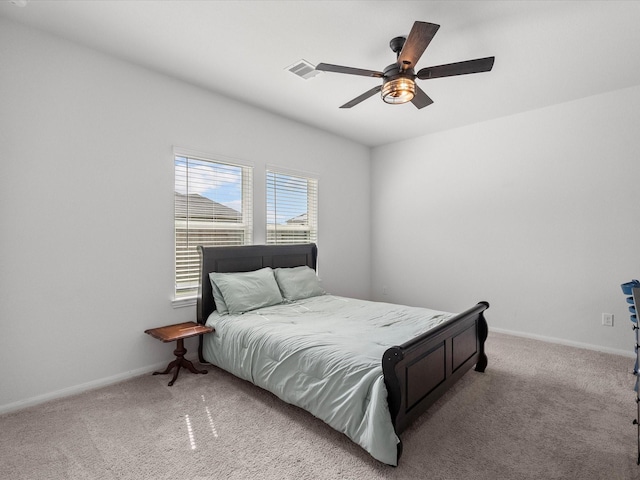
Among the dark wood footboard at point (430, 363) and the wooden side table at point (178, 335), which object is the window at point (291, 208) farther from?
the dark wood footboard at point (430, 363)

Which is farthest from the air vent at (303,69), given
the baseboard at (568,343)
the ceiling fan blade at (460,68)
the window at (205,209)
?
the baseboard at (568,343)

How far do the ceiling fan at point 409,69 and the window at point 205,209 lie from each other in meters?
1.78

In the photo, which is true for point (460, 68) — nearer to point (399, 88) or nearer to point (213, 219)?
point (399, 88)

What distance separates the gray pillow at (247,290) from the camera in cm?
317

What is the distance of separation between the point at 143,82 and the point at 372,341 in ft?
10.1

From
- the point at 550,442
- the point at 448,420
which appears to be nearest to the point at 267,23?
the point at 448,420

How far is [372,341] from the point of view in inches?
91.7

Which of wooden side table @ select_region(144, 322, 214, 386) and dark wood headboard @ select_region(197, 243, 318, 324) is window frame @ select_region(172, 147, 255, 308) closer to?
dark wood headboard @ select_region(197, 243, 318, 324)

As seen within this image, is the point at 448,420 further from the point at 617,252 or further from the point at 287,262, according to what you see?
the point at 617,252

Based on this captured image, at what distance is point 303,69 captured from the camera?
306 centimetres

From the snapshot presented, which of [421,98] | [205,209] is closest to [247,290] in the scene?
[205,209]

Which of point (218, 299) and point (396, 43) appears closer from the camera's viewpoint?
point (396, 43)

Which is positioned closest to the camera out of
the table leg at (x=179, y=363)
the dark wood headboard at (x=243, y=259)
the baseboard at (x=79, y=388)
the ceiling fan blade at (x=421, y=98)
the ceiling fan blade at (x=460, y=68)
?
the ceiling fan blade at (x=460, y=68)

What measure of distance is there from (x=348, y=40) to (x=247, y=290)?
2.41 metres
